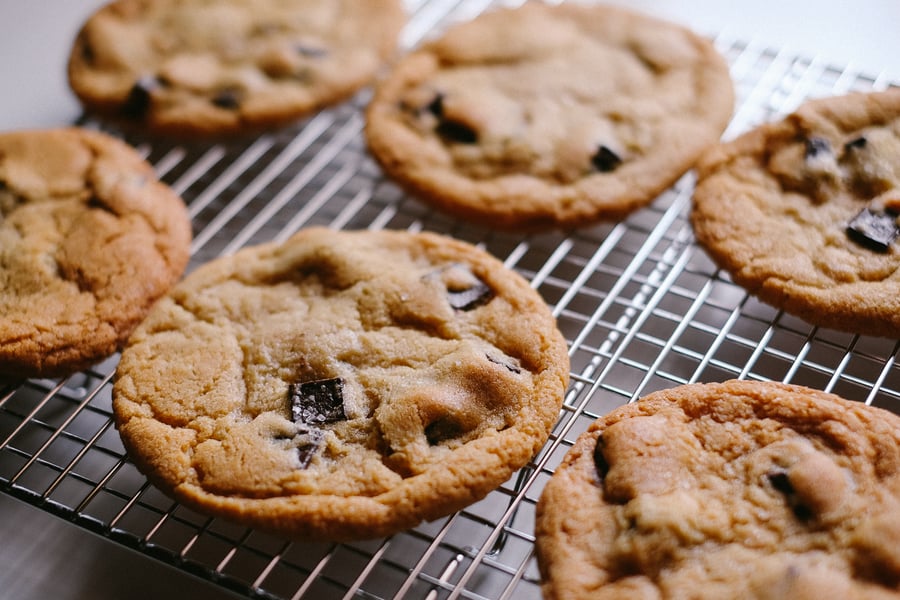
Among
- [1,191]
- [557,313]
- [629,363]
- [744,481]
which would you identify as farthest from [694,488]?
[1,191]

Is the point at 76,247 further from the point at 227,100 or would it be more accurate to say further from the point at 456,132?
the point at 456,132

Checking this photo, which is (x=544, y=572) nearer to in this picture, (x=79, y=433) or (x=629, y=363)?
(x=629, y=363)

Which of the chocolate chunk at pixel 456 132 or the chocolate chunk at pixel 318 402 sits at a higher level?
the chocolate chunk at pixel 456 132

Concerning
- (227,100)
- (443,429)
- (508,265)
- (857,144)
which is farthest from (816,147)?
(227,100)

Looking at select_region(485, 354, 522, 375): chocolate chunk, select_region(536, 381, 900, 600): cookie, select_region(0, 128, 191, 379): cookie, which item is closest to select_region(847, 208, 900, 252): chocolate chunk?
select_region(536, 381, 900, 600): cookie

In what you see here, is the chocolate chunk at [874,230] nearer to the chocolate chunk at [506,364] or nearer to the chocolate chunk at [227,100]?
the chocolate chunk at [506,364]

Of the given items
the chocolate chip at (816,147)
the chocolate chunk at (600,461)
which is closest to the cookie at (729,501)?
the chocolate chunk at (600,461)
